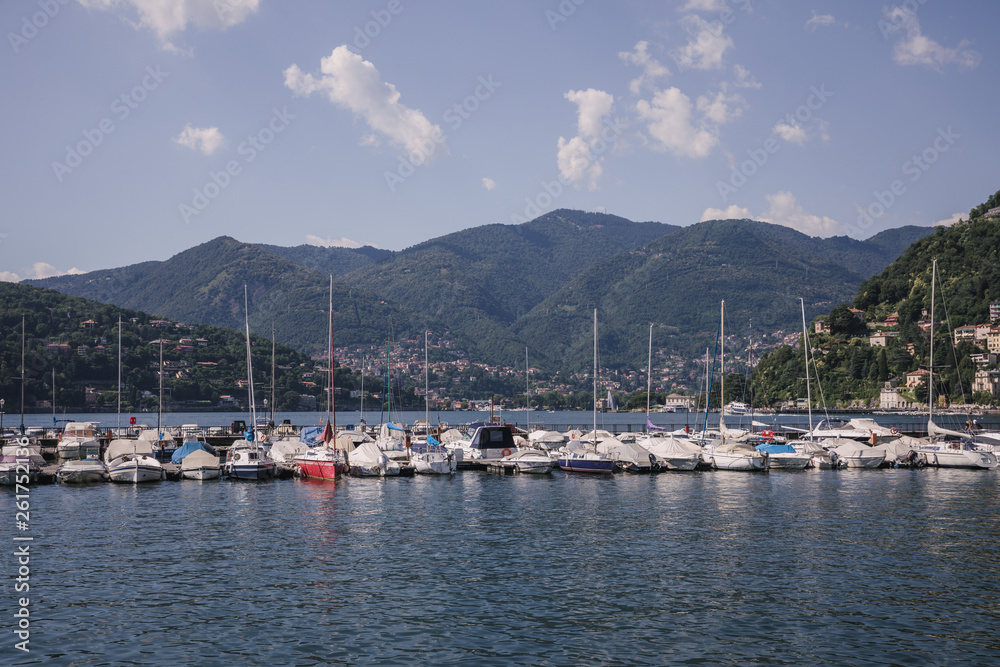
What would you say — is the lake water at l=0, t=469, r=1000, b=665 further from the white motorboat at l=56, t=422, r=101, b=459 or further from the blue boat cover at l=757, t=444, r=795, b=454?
the white motorboat at l=56, t=422, r=101, b=459

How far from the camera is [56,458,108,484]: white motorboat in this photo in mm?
45906

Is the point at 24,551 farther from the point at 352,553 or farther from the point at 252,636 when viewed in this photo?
the point at 252,636

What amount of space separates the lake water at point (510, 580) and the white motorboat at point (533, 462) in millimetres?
11993

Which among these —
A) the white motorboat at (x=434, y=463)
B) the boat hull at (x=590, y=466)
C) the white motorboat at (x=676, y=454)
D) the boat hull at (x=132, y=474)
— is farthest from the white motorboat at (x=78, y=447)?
the white motorboat at (x=676, y=454)

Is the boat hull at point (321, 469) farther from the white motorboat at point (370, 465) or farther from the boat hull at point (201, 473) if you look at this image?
the boat hull at point (201, 473)

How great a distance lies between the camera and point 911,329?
16838 cm

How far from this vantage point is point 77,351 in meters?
167

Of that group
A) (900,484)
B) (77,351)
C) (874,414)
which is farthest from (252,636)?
(77,351)

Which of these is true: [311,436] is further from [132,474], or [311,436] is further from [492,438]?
[132,474]

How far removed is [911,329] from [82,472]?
16623 centimetres

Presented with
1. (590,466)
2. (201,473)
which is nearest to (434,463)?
(590,466)

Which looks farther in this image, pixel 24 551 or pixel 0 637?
pixel 24 551

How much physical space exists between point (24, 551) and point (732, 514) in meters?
27.6

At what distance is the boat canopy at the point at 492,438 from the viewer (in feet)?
188
